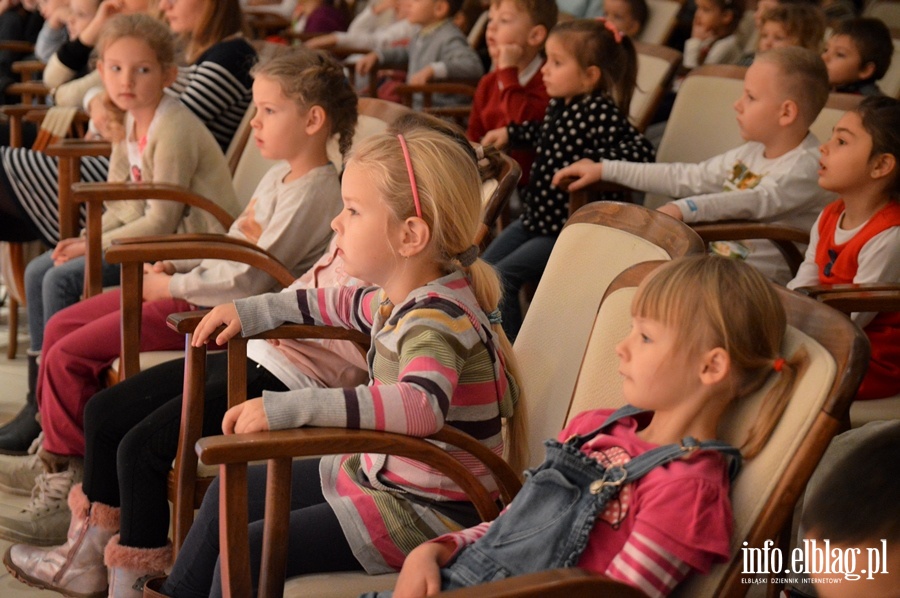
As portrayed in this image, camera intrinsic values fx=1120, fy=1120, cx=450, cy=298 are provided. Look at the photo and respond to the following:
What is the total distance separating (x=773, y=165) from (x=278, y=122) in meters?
1.10

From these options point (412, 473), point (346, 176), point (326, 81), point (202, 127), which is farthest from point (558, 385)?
point (202, 127)

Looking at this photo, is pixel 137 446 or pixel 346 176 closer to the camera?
pixel 346 176

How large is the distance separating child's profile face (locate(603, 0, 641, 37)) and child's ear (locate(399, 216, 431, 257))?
Result: 11.5ft

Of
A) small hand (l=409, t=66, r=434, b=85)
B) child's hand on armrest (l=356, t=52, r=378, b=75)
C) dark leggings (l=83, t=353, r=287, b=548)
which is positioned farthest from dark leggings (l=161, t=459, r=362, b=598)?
child's hand on armrest (l=356, t=52, r=378, b=75)

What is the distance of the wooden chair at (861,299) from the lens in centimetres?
181

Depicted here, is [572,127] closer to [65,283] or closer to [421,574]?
[65,283]

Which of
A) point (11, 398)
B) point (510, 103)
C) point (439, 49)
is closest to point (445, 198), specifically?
point (510, 103)

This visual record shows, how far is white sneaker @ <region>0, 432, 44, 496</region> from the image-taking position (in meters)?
2.46

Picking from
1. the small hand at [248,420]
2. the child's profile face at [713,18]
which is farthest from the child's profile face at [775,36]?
the small hand at [248,420]

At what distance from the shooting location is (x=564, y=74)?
2.88 metres

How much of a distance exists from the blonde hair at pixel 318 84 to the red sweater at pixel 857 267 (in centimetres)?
98

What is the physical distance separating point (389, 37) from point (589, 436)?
4.16 meters

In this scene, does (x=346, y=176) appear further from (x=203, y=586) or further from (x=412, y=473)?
(x=203, y=586)

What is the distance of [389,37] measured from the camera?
5242mm
